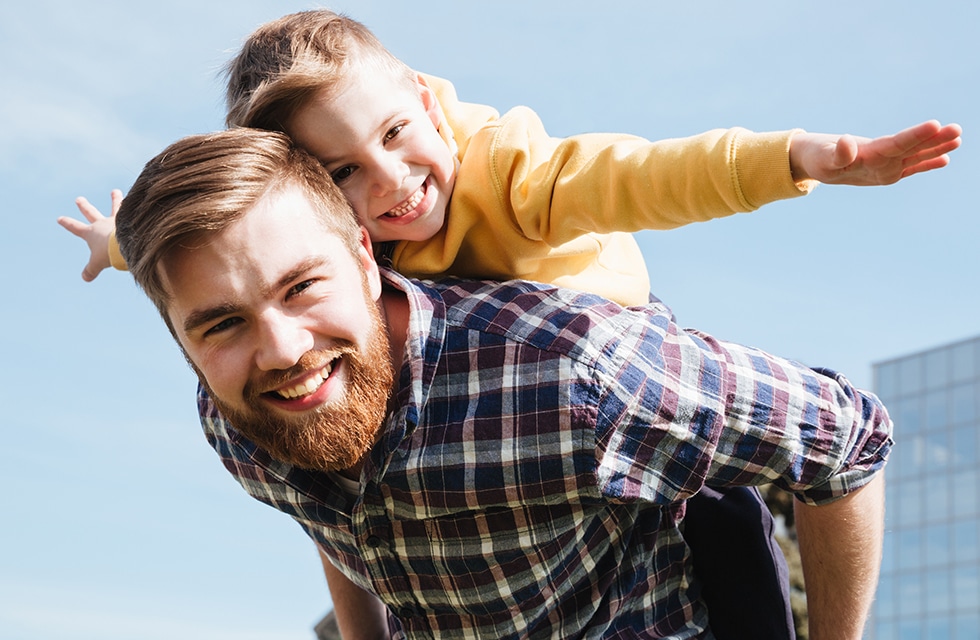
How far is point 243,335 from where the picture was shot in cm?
284

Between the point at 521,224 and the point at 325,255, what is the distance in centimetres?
48

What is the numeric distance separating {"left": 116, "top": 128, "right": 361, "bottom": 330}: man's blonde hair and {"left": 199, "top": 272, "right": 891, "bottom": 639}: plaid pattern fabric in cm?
32

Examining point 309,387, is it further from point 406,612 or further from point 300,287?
point 406,612

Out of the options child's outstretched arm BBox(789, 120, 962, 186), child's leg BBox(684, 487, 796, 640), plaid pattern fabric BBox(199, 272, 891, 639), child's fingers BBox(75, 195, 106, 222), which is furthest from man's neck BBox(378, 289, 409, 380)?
child's fingers BBox(75, 195, 106, 222)

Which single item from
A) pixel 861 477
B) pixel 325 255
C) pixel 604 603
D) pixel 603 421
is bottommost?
pixel 604 603

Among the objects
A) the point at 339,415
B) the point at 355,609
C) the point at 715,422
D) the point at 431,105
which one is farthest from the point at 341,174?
the point at 355,609

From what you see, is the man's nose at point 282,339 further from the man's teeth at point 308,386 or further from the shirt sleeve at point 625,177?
the shirt sleeve at point 625,177

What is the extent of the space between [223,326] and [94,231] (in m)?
1.32

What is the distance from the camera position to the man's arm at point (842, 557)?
118 inches

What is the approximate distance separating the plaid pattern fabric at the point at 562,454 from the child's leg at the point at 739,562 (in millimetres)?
104

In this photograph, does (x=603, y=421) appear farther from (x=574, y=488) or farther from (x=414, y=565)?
(x=414, y=565)

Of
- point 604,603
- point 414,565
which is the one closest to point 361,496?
point 414,565

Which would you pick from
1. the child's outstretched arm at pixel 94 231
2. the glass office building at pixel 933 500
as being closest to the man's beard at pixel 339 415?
the child's outstretched arm at pixel 94 231

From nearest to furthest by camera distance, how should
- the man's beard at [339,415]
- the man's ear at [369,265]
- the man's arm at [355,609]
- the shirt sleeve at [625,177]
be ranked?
the shirt sleeve at [625,177] < the man's beard at [339,415] < the man's ear at [369,265] < the man's arm at [355,609]
